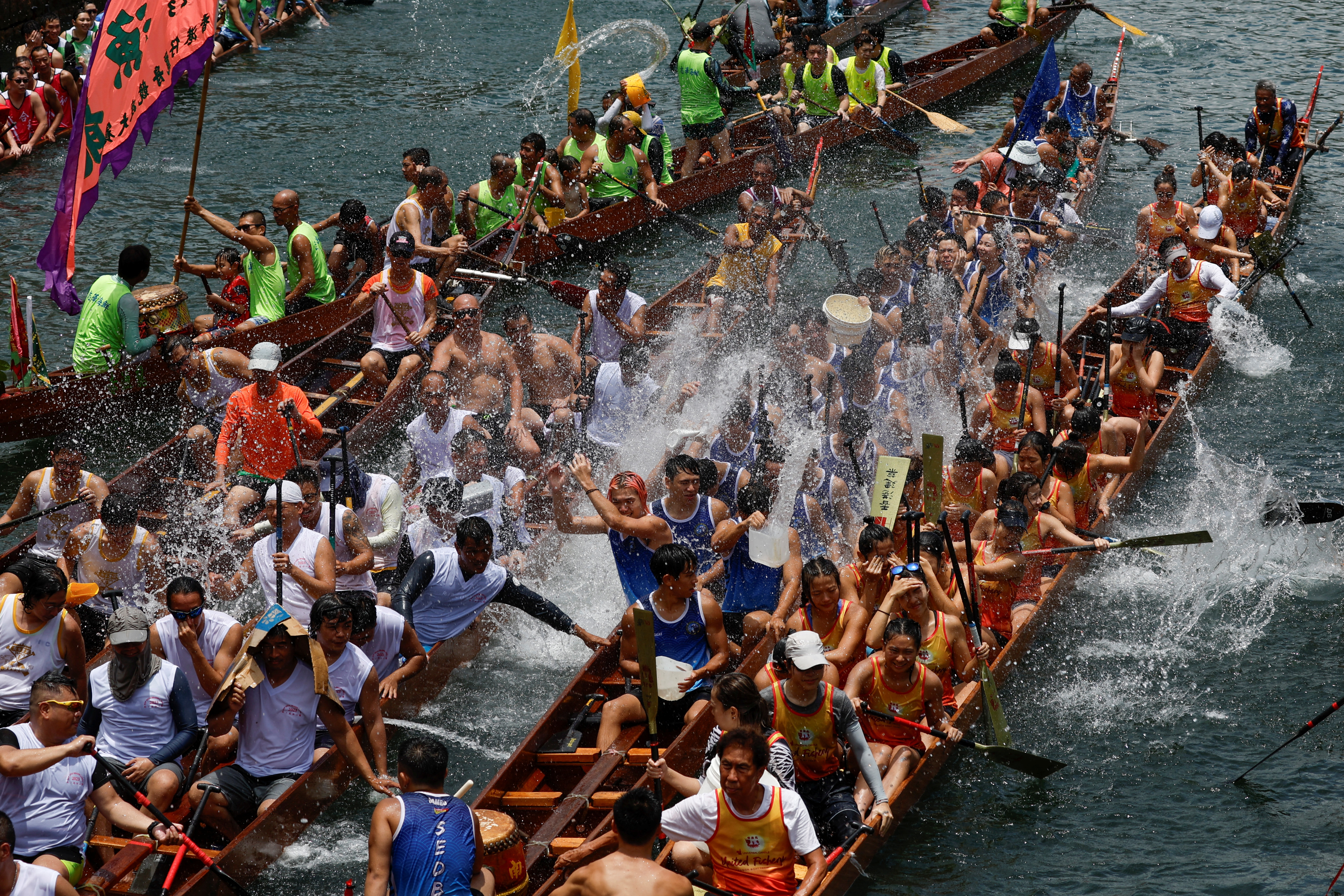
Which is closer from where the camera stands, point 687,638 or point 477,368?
point 687,638

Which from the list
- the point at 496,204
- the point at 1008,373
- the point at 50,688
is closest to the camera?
the point at 50,688

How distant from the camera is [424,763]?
632cm

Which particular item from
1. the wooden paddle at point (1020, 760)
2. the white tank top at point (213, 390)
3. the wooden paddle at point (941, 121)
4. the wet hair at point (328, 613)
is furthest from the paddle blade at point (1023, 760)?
the wooden paddle at point (941, 121)

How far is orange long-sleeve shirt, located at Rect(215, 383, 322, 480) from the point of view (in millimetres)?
11125

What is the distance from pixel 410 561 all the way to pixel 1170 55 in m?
21.0

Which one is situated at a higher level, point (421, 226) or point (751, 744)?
point (751, 744)

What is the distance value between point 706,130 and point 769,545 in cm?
1135

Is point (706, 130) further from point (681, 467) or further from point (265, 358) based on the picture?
point (681, 467)

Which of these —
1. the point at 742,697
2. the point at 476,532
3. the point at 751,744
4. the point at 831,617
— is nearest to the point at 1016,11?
the point at 831,617

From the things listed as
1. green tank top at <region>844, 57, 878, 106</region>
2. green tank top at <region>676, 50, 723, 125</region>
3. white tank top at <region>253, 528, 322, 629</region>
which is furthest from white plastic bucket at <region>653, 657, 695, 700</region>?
green tank top at <region>844, 57, 878, 106</region>

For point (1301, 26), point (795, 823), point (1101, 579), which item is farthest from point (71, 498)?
point (1301, 26)

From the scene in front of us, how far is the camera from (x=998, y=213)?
16.1m

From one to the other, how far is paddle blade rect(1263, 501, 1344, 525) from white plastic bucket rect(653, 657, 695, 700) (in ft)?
19.5

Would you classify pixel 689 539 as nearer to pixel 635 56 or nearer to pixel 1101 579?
pixel 1101 579
